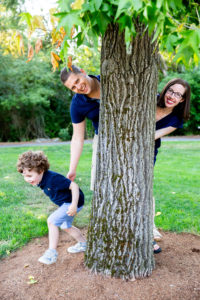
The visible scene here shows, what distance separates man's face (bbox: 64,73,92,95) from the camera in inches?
99.1

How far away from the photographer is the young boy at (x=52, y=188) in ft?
8.95

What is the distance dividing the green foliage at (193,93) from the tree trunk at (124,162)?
17.3m

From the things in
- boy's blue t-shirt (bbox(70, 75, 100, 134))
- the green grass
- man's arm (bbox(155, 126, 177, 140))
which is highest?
boy's blue t-shirt (bbox(70, 75, 100, 134))

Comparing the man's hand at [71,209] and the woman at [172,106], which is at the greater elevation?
the woman at [172,106]

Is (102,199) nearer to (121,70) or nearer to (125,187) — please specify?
(125,187)

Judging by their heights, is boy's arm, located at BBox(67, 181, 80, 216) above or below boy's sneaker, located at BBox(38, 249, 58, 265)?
above

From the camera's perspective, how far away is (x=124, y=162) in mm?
2377

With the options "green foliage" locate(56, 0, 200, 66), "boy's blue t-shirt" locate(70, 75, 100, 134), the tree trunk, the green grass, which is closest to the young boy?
the tree trunk

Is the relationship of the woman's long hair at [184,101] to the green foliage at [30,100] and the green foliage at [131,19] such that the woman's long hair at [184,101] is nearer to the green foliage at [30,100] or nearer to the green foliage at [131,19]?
the green foliage at [131,19]

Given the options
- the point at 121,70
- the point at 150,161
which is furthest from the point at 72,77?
the point at 150,161

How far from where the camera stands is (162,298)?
2219mm

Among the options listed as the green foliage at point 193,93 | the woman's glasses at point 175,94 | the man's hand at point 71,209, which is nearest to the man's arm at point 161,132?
the woman's glasses at point 175,94

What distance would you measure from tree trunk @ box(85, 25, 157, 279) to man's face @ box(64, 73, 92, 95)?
0.25 meters

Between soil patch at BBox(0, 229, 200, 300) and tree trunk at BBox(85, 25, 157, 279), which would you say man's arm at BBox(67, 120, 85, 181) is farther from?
soil patch at BBox(0, 229, 200, 300)
